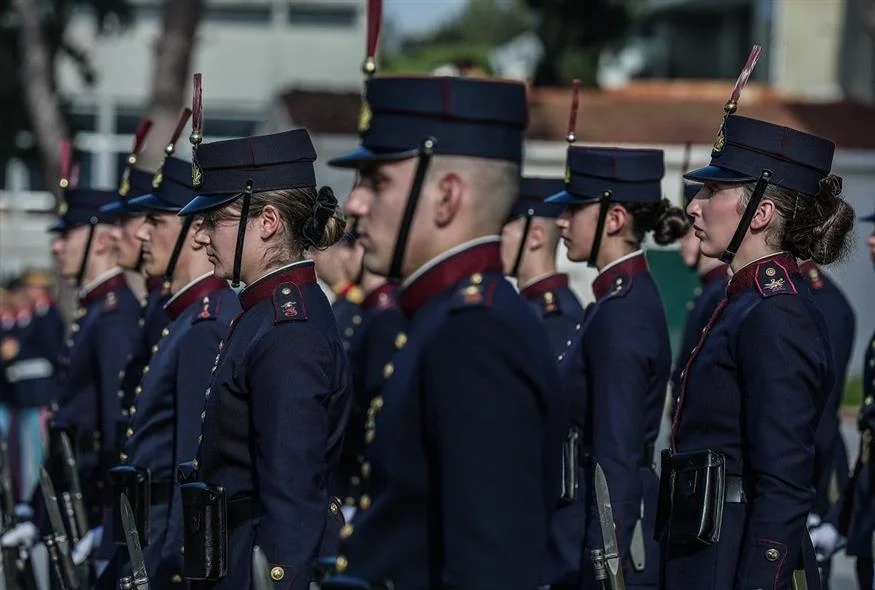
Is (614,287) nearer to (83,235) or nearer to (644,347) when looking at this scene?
(644,347)

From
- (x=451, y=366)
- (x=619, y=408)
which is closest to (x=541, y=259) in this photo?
(x=619, y=408)

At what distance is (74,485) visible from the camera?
6.64 m

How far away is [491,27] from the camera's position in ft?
217

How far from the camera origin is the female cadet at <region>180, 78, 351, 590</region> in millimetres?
4168

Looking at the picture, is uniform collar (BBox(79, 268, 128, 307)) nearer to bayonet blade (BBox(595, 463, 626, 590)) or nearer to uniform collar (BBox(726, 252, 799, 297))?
bayonet blade (BBox(595, 463, 626, 590))

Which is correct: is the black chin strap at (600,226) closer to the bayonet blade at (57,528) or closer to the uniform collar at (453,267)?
the bayonet blade at (57,528)

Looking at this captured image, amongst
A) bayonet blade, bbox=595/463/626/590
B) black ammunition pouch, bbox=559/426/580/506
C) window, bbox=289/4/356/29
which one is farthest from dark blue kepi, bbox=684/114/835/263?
window, bbox=289/4/356/29

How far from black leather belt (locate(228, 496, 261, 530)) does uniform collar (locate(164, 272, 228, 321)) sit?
1.33 metres

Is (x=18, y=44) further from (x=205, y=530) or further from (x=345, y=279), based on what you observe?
(x=205, y=530)

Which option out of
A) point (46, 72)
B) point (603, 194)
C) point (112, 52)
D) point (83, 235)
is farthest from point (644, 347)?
point (112, 52)

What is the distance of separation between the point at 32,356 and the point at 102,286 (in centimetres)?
804

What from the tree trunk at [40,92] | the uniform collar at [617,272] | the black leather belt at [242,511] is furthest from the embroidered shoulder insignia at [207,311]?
the tree trunk at [40,92]

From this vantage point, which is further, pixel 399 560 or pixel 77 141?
pixel 77 141

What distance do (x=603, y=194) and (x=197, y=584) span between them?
2165 mm
